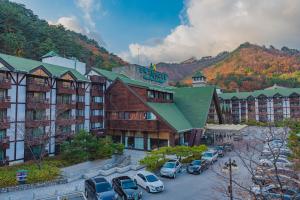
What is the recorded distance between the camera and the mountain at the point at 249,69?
112 m

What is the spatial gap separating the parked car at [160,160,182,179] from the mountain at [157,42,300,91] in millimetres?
95303

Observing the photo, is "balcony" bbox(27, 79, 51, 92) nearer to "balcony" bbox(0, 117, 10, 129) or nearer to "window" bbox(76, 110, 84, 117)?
"balcony" bbox(0, 117, 10, 129)

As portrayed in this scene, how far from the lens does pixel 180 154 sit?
1026 inches

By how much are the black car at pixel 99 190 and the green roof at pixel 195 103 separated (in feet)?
80.0

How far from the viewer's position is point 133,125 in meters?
37.5

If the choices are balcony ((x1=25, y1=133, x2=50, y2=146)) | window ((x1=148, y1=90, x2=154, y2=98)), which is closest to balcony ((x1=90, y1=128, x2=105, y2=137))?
window ((x1=148, y1=90, x2=154, y2=98))

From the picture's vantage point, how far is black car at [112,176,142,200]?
17078 millimetres

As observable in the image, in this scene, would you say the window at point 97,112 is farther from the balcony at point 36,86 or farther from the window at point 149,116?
the balcony at point 36,86

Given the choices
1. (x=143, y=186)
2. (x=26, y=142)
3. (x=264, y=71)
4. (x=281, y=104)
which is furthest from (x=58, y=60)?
(x=264, y=71)

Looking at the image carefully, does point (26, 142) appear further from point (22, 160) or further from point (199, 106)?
point (199, 106)

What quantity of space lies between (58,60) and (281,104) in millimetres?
66241

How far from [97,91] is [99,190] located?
24579 millimetres

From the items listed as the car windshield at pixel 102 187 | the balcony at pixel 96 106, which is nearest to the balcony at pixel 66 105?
the balcony at pixel 96 106

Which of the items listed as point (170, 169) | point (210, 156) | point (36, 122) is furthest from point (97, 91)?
point (210, 156)
